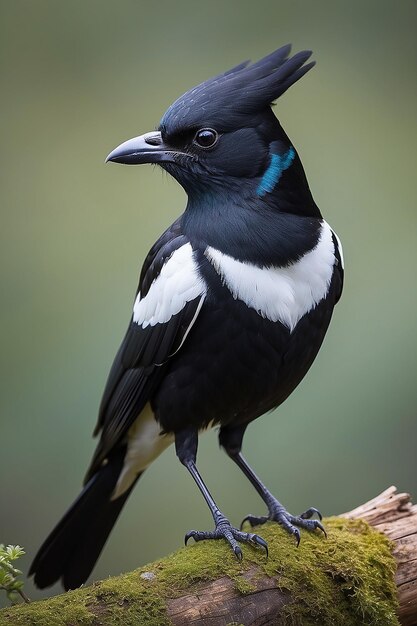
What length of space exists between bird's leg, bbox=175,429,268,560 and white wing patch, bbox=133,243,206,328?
0.38m

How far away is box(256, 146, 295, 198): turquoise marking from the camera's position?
2.83 metres

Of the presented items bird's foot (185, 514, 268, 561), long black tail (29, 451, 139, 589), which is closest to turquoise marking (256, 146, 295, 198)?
bird's foot (185, 514, 268, 561)

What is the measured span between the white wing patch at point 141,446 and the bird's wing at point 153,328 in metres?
0.06

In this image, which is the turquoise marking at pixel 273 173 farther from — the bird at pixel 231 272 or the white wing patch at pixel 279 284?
the white wing patch at pixel 279 284

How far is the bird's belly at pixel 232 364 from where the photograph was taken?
2742 millimetres

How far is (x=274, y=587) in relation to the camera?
8.50 ft

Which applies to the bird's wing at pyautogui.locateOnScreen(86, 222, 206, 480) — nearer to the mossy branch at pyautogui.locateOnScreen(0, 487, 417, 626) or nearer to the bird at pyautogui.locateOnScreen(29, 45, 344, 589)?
the bird at pyautogui.locateOnScreen(29, 45, 344, 589)

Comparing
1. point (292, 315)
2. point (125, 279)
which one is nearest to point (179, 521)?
point (125, 279)

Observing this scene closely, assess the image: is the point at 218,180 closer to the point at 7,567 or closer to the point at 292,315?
the point at 292,315

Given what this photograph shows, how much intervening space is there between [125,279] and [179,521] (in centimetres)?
110

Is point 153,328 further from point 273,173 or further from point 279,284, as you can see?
point 273,173

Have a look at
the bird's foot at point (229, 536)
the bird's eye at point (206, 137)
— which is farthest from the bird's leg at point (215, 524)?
the bird's eye at point (206, 137)

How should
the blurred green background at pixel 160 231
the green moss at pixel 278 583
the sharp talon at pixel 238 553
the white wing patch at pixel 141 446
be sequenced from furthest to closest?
1. the blurred green background at pixel 160 231
2. the white wing patch at pixel 141 446
3. the sharp talon at pixel 238 553
4. the green moss at pixel 278 583

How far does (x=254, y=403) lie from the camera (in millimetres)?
2896
